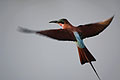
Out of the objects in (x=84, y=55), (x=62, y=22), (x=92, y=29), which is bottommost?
(x=84, y=55)

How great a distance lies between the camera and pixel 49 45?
164 centimetres

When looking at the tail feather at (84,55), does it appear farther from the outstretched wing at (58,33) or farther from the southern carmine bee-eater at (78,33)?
the outstretched wing at (58,33)

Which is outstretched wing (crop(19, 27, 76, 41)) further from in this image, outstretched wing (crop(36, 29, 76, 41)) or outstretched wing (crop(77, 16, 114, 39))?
outstretched wing (crop(77, 16, 114, 39))

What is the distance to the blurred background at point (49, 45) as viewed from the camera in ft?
5.10

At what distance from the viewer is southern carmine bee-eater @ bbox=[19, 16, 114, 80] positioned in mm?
1600

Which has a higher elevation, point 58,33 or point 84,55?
point 58,33

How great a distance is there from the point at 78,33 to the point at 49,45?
11.8 inches

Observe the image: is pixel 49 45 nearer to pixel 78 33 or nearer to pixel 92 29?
pixel 78 33

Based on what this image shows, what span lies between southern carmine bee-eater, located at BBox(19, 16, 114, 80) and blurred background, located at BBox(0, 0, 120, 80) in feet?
0.16

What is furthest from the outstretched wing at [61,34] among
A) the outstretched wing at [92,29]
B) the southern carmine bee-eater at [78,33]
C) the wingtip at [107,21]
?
the wingtip at [107,21]

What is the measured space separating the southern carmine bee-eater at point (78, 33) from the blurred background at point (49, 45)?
0.16 ft

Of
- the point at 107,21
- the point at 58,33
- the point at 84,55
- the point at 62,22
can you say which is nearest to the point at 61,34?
the point at 58,33

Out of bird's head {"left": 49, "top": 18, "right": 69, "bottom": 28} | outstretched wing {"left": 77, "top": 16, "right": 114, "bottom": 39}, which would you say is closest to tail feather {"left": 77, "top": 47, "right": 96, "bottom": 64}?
outstretched wing {"left": 77, "top": 16, "right": 114, "bottom": 39}

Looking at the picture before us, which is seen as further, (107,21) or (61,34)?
(107,21)
